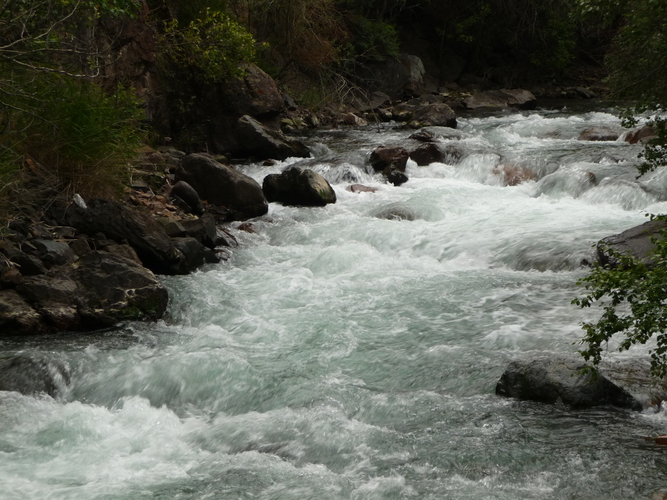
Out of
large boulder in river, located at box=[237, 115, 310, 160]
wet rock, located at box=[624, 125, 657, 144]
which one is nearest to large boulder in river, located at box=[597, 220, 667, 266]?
wet rock, located at box=[624, 125, 657, 144]

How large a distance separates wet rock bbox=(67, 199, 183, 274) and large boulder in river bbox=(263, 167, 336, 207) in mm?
3668

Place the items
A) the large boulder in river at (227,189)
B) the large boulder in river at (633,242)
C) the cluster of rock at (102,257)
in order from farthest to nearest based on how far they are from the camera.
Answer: the large boulder in river at (227,189) < the large boulder in river at (633,242) < the cluster of rock at (102,257)

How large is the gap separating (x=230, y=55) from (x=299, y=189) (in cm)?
423

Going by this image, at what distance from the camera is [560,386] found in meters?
5.84

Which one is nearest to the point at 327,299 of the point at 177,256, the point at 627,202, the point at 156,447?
the point at 177,256

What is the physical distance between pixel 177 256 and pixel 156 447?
3.95 meters

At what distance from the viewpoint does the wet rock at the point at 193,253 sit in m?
9.44

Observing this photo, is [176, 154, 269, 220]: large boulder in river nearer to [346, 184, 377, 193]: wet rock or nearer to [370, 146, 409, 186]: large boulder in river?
[346, 184, 377, 193]: wet rock

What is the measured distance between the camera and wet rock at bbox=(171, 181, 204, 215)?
1129 centimetres

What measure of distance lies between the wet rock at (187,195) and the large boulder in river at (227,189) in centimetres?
61

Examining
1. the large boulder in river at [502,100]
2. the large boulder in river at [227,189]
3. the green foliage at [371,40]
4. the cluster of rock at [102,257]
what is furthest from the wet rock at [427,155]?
the green foliage at [371,40]

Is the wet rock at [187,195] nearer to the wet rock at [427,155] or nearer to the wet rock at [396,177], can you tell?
the wet rock at [396,177]

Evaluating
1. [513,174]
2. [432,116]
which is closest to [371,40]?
[432,116]

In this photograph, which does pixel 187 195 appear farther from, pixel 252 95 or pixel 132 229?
pixel 252 95
